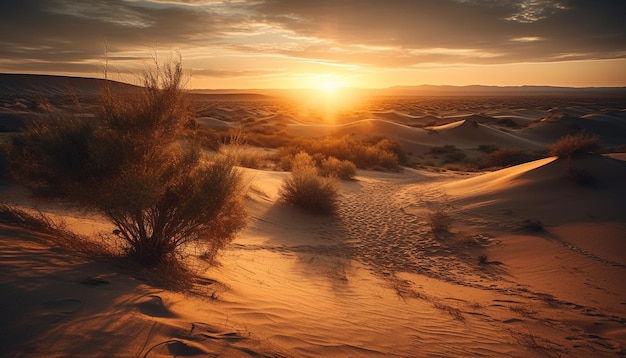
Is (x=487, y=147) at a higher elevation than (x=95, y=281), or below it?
below

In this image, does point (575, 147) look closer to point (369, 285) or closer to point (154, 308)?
point (369, 285)

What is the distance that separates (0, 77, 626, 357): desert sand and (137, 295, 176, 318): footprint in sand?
0.02 m

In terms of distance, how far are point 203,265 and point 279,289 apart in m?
1.24

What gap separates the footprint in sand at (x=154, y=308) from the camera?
159 inches

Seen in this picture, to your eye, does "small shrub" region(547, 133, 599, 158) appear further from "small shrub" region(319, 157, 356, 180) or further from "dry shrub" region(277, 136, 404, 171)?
"dry shrub" region(277, 136, 404, 171)

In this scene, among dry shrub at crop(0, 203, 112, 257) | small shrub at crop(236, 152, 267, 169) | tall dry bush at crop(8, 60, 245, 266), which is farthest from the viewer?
small shrub at crop(236, 152, 267, 169)

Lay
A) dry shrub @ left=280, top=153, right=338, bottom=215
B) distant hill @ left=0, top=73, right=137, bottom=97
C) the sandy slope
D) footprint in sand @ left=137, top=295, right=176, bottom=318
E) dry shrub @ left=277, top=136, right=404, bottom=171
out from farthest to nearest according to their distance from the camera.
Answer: distant hill @ left=0, top=73, right=137, bottom=97
dry shrub @ left=277, top=136, right=404, bottom=171
dry shrub @ left=280, top=153, right=338, bottom=215
footprint in sand @ left=137, top=295, right=176, bottom=318
the sandy slope

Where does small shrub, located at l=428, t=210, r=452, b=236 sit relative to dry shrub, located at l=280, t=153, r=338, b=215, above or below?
below

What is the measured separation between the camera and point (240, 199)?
636 centimetres

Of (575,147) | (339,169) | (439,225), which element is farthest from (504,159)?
(439,225)

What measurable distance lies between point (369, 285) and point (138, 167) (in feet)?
14.1

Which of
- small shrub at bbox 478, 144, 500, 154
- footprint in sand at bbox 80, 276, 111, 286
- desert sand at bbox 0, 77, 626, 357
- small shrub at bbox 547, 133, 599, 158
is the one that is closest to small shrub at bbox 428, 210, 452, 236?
desert sand at bbox 0, 77, 626, 357

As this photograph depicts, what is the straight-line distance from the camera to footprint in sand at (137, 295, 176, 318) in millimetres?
4031

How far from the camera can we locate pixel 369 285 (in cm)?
726
